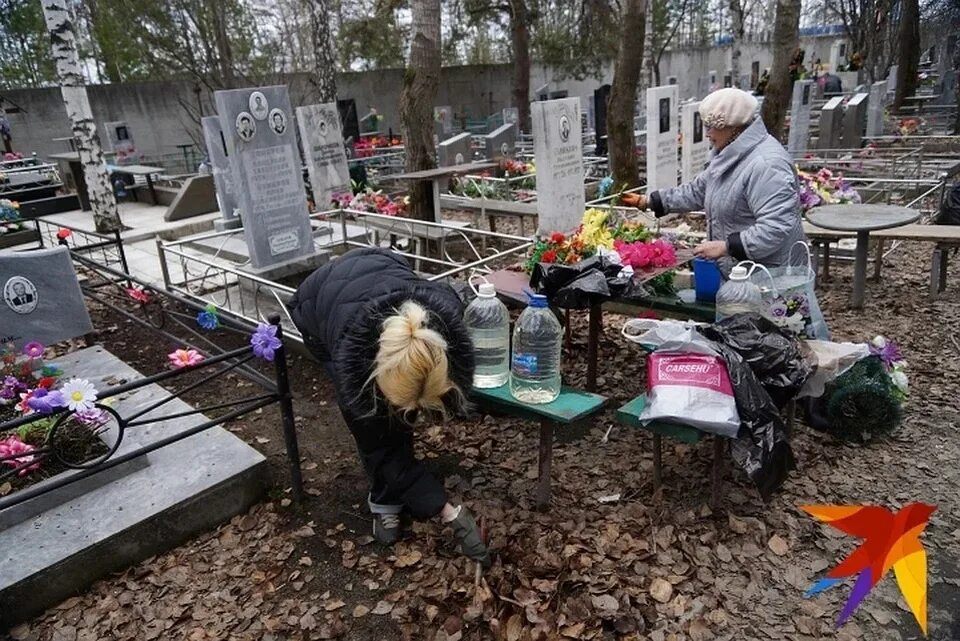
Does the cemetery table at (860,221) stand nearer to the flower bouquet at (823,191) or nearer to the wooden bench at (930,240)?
the wooden bench at (930,240)

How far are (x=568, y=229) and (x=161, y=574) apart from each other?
16.8 feet

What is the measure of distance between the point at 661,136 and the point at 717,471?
6.25 m

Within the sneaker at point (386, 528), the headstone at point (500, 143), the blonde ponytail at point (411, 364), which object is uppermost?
the headstone at point (500, 143)

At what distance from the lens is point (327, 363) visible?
307 centimetres

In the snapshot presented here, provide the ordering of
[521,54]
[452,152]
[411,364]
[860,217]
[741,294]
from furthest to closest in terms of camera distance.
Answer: [521,54] < [452,152] < [860,217] < [741,294] < [411,364]

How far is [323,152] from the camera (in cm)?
1063

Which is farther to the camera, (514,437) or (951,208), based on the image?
(951,208)

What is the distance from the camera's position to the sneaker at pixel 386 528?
3.07 m

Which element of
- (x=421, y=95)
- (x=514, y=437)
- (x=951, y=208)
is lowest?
(x=514, y=437)

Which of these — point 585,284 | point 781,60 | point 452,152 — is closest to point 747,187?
point 585,284

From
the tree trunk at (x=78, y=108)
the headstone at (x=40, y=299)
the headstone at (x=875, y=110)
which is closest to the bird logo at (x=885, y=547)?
the headstone at (x=40, y=299)

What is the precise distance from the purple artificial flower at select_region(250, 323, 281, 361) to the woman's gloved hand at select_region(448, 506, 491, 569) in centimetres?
115

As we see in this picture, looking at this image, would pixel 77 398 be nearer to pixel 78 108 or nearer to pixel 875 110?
pixel 78 108

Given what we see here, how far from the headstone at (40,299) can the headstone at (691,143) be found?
7.28 m
